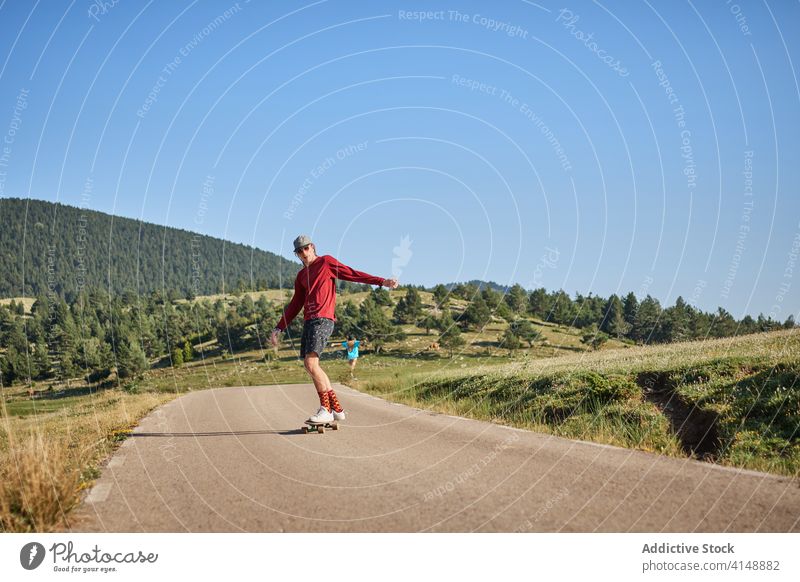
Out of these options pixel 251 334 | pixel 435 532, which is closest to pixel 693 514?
pixel 435 532

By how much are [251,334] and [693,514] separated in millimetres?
130045

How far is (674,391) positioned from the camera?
31.5 feet

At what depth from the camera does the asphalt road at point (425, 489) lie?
14.5ft

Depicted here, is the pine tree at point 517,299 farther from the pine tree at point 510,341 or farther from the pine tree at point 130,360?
the pine tree at point 130,360

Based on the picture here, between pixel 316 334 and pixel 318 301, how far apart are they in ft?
1.75

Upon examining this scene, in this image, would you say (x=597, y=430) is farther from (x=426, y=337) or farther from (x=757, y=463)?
(x=426, y=337)

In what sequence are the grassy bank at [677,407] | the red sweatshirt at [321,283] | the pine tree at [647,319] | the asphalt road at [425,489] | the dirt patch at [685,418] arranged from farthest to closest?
the pine tree at [647,319]
the red sweatshirt at [321,283]
the dirt patch at [685,418]
the grassy bank at [677,407]
the asphalt road at [425,489]

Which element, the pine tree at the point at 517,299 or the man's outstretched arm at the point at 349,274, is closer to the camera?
the man's outstretched arm at the point at 349,274

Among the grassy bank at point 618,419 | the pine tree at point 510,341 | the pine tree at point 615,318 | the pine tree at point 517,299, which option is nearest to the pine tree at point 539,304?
the pine tree at point 517,299

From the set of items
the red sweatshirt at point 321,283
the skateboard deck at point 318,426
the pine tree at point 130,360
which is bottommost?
the pine tree at point 130,360

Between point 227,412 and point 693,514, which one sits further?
point 227,412

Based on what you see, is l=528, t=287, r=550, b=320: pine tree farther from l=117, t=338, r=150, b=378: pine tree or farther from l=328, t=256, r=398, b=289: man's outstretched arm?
l=328, t=256, r=398, b=289: man's outstretched arm

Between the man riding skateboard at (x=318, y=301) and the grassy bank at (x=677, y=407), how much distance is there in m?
3.40

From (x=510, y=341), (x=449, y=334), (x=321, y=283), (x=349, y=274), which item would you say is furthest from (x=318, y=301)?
(x=449, y=334)
